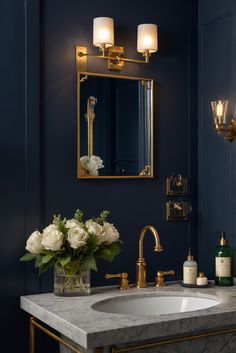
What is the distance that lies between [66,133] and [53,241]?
0.52 meters

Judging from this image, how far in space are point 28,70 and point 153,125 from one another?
2.14ft

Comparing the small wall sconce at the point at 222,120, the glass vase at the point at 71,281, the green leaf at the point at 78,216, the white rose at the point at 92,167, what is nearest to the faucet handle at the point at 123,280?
the glass vase at the point at 71,281

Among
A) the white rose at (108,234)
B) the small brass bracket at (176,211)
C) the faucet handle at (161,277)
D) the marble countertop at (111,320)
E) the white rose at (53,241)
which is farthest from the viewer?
the small brass bracket at (176,211)

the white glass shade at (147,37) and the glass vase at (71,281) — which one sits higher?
the white glass shade at (147,37)

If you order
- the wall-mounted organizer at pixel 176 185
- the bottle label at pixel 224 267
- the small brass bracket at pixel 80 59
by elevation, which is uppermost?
the small brass bracket at pixel 80 59

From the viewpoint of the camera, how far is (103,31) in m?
2.45

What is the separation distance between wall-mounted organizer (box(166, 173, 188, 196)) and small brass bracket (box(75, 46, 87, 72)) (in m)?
0.67

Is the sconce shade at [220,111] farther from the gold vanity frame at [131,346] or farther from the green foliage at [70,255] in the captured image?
the gold vanity frame at [131,346]

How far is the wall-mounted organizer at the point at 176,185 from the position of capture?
2750 mm

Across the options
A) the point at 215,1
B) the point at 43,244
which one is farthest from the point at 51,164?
the point at 215,1

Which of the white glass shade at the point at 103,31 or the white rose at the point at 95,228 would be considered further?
the white glass shade at the point at 103,31

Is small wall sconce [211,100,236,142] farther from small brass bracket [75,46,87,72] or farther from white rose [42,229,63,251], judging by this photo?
white rose [42,229,63,251]

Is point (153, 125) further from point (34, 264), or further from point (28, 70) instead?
point (34, 264)

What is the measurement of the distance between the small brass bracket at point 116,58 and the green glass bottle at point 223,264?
2.88 ft
